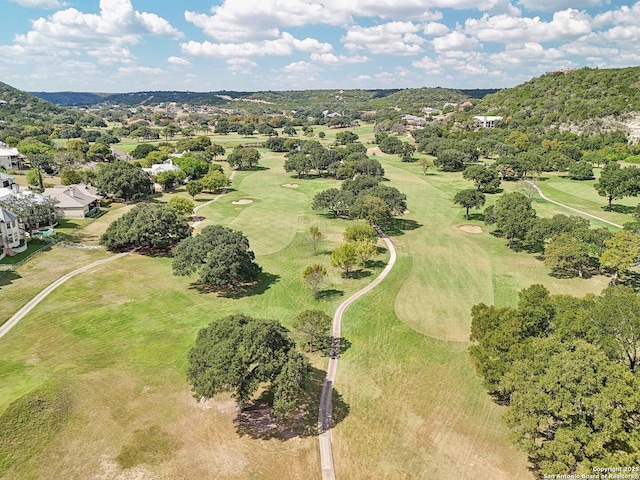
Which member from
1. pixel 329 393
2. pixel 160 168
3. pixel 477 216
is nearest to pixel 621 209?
pixel 477 216

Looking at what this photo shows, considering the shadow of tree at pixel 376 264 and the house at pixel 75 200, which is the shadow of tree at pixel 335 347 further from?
the house at pixel 75 200

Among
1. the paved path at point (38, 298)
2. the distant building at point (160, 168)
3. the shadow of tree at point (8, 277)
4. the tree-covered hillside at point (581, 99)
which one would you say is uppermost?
the tree-covered hillside at point (581, 99)

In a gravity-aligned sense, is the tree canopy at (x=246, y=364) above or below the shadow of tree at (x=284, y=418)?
above

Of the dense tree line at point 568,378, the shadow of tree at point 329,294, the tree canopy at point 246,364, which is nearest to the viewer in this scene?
the dense tree line at point 568,378

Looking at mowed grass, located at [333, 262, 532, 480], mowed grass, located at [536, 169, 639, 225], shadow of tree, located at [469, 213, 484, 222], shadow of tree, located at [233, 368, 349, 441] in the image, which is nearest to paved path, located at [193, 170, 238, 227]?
mowed grass, located at [333, 262, 532, 480]

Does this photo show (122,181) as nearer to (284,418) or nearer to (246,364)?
(246,364)

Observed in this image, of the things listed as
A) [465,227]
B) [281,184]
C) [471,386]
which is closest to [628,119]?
[465,227]

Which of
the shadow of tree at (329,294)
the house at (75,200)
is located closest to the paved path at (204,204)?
the house at (75,200)
